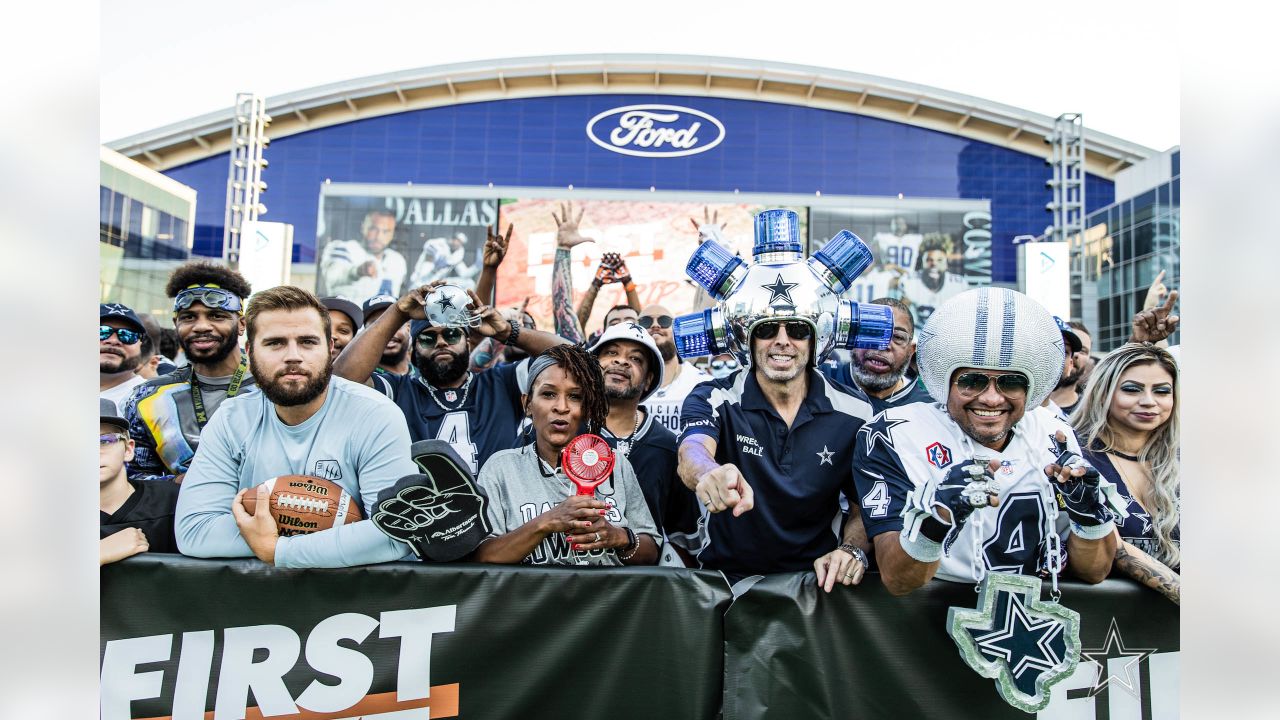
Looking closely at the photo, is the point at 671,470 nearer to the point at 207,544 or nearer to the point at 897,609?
the point at 897,609

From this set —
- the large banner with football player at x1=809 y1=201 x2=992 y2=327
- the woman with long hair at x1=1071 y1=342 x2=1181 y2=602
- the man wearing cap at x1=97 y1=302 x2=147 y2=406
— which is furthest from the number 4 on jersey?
the large banner with football player at x1=809 y1=201 x2=992 y2=327

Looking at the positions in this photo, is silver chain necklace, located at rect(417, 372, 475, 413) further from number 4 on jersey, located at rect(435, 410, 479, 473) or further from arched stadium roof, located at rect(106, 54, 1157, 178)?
arched stadium roof, located at rect(106, 54, 1157, 178)

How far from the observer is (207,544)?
2.66 m

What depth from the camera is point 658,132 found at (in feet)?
111

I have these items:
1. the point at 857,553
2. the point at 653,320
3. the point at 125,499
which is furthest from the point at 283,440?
the point at 653,320

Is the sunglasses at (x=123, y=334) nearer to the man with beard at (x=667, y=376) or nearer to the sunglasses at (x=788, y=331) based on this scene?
the man with beard at (x=667, y=376)

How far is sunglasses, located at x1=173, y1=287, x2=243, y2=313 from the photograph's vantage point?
3.84 m

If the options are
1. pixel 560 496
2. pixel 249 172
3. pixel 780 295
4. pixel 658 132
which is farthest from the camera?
pixel 658 132

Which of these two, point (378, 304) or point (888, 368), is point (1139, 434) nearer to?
point (888, 368)

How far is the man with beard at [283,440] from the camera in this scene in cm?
266

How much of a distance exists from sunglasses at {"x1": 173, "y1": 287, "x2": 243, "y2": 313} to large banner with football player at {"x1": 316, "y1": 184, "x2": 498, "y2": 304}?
806 inches

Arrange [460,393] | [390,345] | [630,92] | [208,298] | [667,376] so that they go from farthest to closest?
Answer: 1. [630,92]
2. [667,376]
3. [390,345]
4. [460,393]
5. [208,298]

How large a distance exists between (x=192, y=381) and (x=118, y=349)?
112 centimetres
